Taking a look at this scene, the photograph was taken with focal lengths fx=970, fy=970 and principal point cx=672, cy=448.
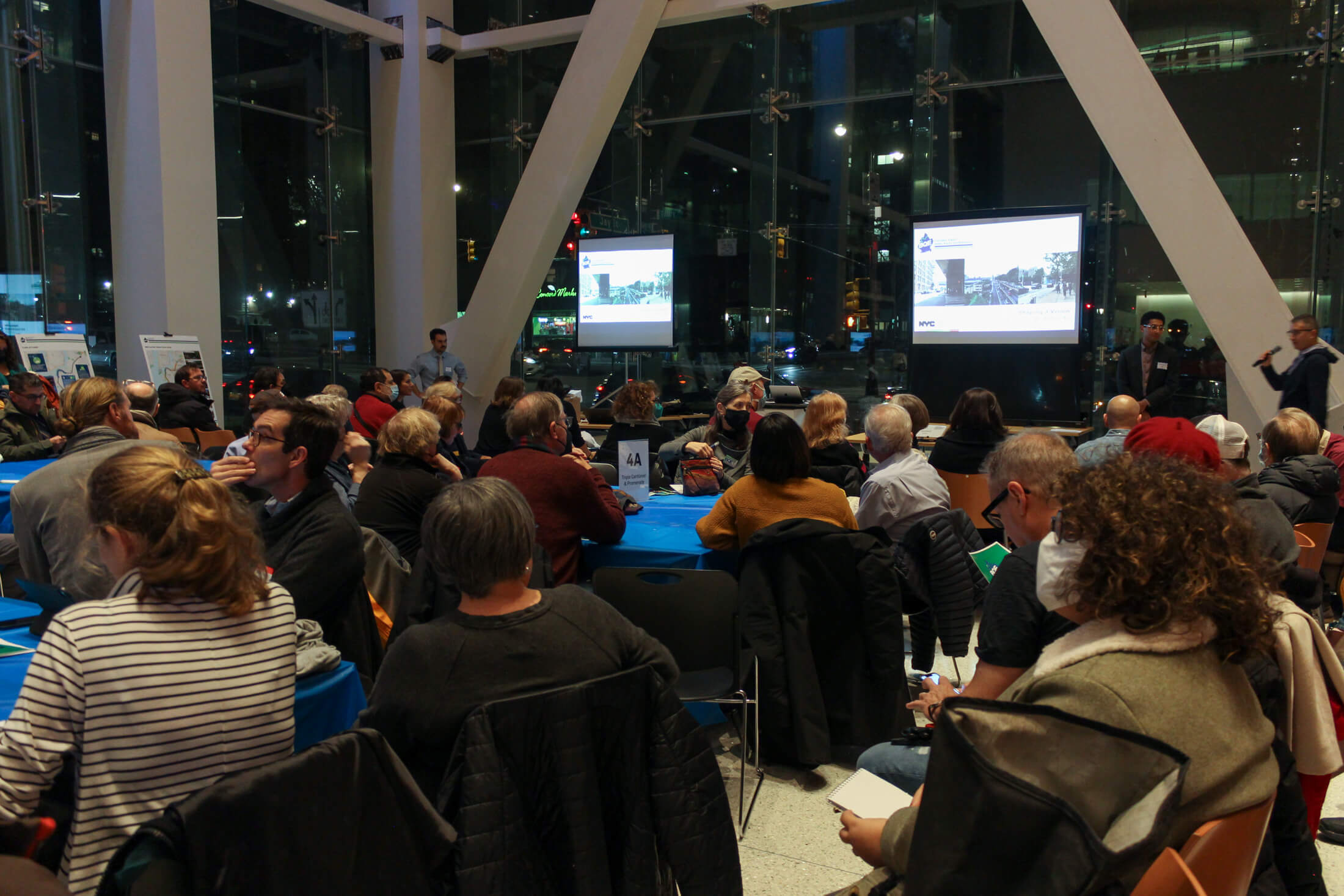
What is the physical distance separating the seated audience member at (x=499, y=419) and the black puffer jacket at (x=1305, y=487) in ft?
13.4

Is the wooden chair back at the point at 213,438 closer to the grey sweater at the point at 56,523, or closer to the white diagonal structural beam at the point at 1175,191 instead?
the grey sweater at the point at 56,523

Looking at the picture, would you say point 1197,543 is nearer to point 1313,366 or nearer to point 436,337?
point 1313,366

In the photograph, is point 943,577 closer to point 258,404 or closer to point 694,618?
point 694,618

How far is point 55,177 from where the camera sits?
9.02 metres

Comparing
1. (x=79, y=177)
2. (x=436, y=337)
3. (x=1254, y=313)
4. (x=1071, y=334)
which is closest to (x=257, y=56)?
(x=79, y=177)

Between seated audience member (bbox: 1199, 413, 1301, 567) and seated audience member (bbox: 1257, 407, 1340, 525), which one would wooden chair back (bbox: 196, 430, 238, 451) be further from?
seated audience member (bbox: 1257, 407, 1340, 525)

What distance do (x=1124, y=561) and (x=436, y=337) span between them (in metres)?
10.0

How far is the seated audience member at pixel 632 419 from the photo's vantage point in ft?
17.7

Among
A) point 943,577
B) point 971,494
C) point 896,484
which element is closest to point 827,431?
point 896,484

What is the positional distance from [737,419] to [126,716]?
3654mm

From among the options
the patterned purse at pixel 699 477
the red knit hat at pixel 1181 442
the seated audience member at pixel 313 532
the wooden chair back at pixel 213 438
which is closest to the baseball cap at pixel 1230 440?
the red knit hat at pixel 1181 442

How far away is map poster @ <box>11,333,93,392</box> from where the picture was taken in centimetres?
826

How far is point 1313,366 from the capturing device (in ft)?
21.6

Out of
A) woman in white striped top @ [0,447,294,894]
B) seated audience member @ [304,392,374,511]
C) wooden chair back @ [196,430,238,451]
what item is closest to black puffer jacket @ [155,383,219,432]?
wooden chair back @ [196,430,238,451]
